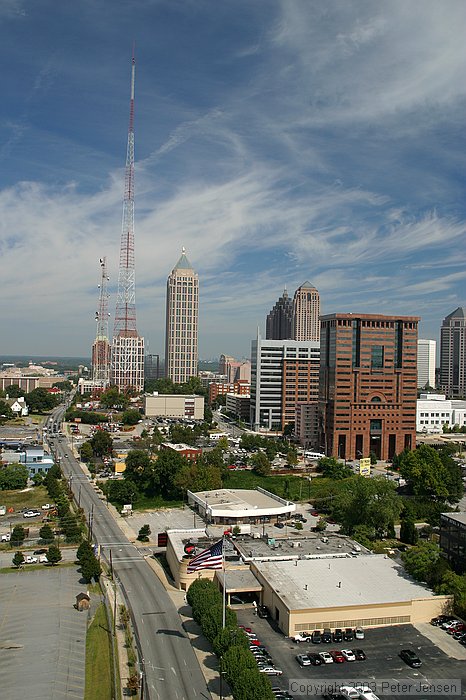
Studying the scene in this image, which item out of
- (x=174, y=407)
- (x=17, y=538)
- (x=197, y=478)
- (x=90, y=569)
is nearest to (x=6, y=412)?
(x=174, y=407)

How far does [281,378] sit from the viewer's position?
91.0 meters

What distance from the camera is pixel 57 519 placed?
1734 inches

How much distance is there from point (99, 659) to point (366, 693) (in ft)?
32.5

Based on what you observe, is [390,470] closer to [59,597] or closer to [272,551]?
[272,551]

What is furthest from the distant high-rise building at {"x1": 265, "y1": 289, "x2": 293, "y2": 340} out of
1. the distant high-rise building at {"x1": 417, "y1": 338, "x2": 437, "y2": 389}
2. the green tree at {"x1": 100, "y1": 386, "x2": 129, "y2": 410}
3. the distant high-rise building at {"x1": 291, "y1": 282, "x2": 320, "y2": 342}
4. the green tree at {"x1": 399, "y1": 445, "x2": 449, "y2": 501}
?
the green tree at {"x1": 399, "y1": 445, "x2": 449, "y2": 501}

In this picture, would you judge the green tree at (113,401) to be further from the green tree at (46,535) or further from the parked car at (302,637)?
the parked car at (302,637)

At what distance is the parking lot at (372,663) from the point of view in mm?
22281

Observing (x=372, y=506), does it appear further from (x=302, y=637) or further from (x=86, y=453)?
(x=86, y=453)

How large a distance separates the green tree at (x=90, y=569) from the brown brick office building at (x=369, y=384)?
135 ft

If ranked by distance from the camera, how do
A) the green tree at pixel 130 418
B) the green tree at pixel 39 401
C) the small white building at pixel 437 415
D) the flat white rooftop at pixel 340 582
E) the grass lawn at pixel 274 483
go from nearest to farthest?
the flat white rooftop at pixel 340 582, the grass lawn at pixel 274 483, the green tree at pixel 130 418, the small white building at pixel 437 415, the green tree at pixel 39 401

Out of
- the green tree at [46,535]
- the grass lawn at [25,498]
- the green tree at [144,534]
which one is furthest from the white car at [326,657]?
the grass lawn at [25,498]

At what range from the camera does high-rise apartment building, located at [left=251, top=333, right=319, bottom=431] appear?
3531 inches

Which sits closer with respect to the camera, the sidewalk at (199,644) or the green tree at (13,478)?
the sidewalk at (199,644)

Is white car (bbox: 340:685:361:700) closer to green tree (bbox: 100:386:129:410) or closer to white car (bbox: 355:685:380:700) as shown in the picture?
white car (bbox: 355:685:380:700)
